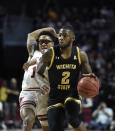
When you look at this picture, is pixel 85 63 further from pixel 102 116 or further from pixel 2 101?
pixel 2 101

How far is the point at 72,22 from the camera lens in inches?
744

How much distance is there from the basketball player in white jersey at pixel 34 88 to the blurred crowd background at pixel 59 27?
6733 millimetres

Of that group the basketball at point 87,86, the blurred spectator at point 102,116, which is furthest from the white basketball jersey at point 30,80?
the blurred spectator at point 102,116

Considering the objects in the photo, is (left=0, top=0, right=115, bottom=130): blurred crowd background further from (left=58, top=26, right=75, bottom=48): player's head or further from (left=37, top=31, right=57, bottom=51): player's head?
(left=58, top=26, right=75, bottom=48): player's head

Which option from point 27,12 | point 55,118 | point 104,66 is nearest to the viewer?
point 55,118

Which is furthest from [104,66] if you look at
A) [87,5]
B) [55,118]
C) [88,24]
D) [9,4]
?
[55,118]

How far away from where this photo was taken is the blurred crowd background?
14.5 meters

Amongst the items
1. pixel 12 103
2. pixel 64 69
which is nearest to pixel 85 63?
pixel 64 69

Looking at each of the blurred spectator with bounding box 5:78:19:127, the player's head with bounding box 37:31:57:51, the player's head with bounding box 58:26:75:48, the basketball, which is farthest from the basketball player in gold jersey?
the blurred spectator with bounding box 5:78:19:127

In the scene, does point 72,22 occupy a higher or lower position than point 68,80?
higher

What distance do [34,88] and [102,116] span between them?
705 cm

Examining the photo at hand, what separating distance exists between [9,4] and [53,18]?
3.48 m

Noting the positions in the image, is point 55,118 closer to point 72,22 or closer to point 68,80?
point 68,80

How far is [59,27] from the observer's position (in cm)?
1546
